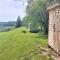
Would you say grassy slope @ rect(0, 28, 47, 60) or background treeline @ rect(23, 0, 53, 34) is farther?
background treeline @ rect(23, 0, 53, 34)

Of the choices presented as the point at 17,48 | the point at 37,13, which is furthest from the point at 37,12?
the point at 17,48

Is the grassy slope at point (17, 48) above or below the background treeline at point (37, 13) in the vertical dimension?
below

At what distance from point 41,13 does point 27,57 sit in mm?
8749

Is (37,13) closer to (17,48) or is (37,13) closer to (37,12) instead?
(37,12)

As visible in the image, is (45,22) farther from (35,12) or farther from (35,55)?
(35,55)

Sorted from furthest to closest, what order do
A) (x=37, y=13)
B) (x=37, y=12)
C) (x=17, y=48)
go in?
1. (x=37, y=13)
2. (x=37, y=12)
3. (x=17, y=48)

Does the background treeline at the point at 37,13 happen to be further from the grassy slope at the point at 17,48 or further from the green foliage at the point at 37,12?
the grassy slope at the point at 17,48

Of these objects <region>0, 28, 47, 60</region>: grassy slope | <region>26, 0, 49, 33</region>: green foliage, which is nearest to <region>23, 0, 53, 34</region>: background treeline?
<region>26, 0, 49, 33</region>: green foliage

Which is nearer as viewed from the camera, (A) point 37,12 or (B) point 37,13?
(A) point 37,12

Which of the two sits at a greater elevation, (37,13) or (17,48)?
(37,13)

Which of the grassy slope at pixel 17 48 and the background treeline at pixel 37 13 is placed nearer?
the grassy slope at pixel 17 48

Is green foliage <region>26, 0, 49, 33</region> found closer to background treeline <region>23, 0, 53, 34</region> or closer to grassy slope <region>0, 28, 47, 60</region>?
background treeline <region>23, 0, 53, 34</region>

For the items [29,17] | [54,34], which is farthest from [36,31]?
[54,34]

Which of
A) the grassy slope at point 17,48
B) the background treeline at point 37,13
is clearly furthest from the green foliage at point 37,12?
the grassy slope at point 17,48
